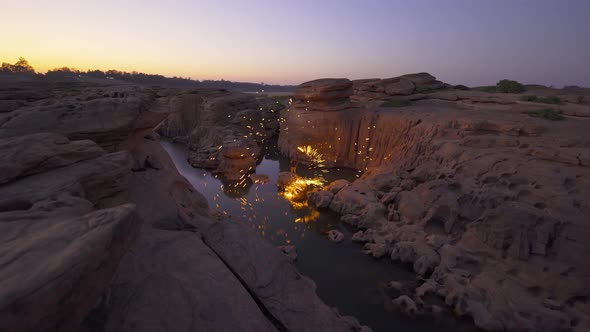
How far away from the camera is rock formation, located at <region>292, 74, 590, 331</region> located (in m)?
7.53

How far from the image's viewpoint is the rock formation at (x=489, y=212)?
24.7 feet

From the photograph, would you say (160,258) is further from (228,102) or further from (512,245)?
(228,102)

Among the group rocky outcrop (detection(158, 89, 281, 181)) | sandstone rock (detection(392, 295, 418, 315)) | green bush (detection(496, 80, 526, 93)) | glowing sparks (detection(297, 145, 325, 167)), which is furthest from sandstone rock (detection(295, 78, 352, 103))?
sandstone rock (detection(392, 295, 418, 315))

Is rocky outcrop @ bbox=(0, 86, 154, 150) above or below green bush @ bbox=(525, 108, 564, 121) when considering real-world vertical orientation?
below

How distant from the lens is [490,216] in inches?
362

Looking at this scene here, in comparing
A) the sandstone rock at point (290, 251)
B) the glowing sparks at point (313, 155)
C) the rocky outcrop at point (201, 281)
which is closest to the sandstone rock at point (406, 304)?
the rocky outcrop at point (201, 281)

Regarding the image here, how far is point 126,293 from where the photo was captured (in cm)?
391

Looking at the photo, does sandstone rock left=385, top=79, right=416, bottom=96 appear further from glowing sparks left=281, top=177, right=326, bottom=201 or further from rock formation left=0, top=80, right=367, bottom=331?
rock formation left=0, top=80, right=367, bottom=331

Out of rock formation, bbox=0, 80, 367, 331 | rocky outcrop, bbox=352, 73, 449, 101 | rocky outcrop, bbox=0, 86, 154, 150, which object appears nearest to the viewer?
rock formation, bbox=0, 80, 367, 331

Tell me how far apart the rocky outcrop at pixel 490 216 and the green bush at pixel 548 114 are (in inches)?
26.3

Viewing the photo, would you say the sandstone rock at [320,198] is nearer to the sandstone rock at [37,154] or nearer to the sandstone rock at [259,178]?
the sandstone rock at [259,178]

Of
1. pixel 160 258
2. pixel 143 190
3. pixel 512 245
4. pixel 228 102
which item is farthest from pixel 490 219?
pixel 228 102

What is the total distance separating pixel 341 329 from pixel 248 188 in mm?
12993

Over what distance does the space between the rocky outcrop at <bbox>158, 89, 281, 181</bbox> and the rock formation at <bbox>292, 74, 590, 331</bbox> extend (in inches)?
289
